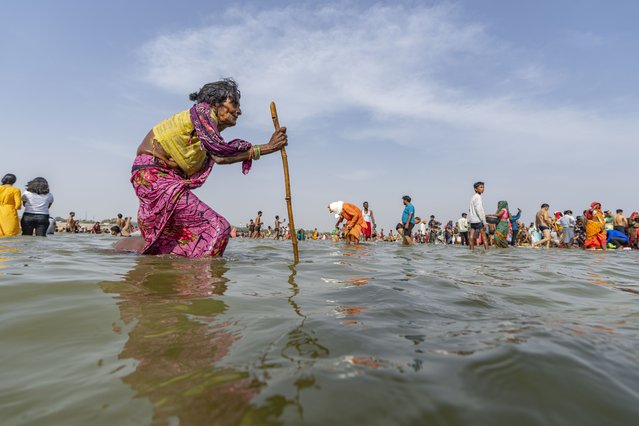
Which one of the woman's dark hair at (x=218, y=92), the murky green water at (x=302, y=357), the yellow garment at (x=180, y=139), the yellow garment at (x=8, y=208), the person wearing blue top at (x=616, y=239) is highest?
the woman's dark hair at (x=218, y=92)

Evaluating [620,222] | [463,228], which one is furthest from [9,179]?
[620,222]

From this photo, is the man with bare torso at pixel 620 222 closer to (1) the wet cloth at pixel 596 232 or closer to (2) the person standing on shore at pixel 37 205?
(1) the wet cloth at pixel 596 232

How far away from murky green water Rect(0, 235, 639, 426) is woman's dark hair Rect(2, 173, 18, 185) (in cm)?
635

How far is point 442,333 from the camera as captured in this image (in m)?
1.31

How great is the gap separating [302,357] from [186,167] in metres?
2.93

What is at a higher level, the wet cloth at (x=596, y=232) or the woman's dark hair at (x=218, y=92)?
the woman's dark hair at (x=218, y=92)

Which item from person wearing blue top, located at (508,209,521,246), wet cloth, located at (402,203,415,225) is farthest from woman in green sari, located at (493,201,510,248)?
person wearing blue top, located at (508,209,521,246)

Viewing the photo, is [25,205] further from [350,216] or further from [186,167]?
[350,216]

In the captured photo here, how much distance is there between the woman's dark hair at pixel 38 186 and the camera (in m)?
7.18

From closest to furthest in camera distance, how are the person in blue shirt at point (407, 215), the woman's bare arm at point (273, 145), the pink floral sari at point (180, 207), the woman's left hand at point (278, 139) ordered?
the pink floral sari at point (180, 207), the woman's bare arm at point (273, 145), the woman's left hand at point (278, 139), the person in blue shirt at point (407, 215)

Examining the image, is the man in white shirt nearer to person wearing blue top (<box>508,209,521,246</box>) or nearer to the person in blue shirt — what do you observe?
person wearing blue top (<box>508,209,521,246</box>)

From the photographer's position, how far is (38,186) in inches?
284

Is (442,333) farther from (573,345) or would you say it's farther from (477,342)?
(573,345)

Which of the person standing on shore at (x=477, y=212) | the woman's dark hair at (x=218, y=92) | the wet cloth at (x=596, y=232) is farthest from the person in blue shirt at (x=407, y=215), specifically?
the woman's dark hair at (x=218, y=92)
